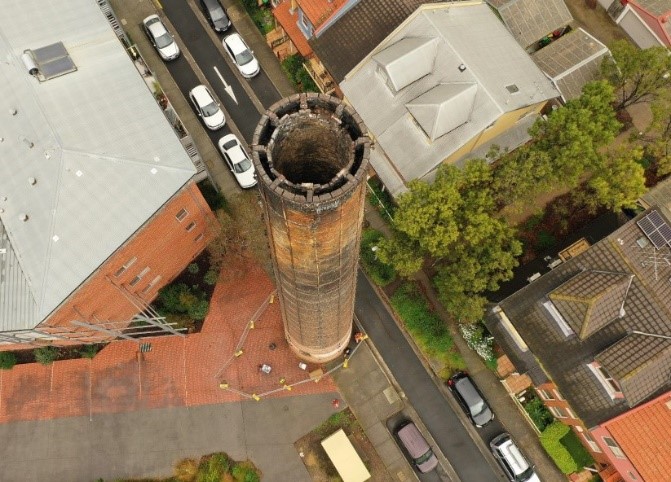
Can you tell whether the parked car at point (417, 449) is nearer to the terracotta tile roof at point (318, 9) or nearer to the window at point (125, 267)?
the window at point (125, 267)

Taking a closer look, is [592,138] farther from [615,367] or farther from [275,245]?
[275,245]

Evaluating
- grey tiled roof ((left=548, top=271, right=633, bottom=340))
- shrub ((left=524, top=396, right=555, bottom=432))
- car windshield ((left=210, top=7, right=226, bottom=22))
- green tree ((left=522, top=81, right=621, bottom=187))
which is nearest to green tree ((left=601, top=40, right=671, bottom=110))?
green tree ((left=522, top=81, right=621, bottom=187))

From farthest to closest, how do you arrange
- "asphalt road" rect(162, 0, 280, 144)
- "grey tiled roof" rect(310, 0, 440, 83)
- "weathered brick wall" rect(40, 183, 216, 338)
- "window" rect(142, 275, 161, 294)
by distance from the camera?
"asphalt road" rect(162, 0, 280, 144), "grey tiled roof" rect(310, 0, 440, 83), "window" rect(142, 275, 161, 294), "weathered brick wall" rect(40, 183, 216, 338)

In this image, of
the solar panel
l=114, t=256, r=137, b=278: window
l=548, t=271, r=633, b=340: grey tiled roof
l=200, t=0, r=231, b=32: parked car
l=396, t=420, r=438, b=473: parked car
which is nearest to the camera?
l=548, t=271, r=633, b=340: grey tiled roof

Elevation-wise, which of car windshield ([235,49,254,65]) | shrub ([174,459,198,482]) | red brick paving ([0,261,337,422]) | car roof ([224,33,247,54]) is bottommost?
shrub ([174,459,198,482])

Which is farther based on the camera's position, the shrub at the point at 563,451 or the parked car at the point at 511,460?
the shrub at the point at 563,451

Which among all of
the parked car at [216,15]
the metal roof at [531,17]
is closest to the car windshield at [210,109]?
the parked car at [216,15]

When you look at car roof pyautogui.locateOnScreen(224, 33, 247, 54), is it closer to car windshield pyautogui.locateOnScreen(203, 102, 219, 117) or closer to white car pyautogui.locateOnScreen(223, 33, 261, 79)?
white car pyautogui.locateOnScreen(223, 33, 261, 79)
